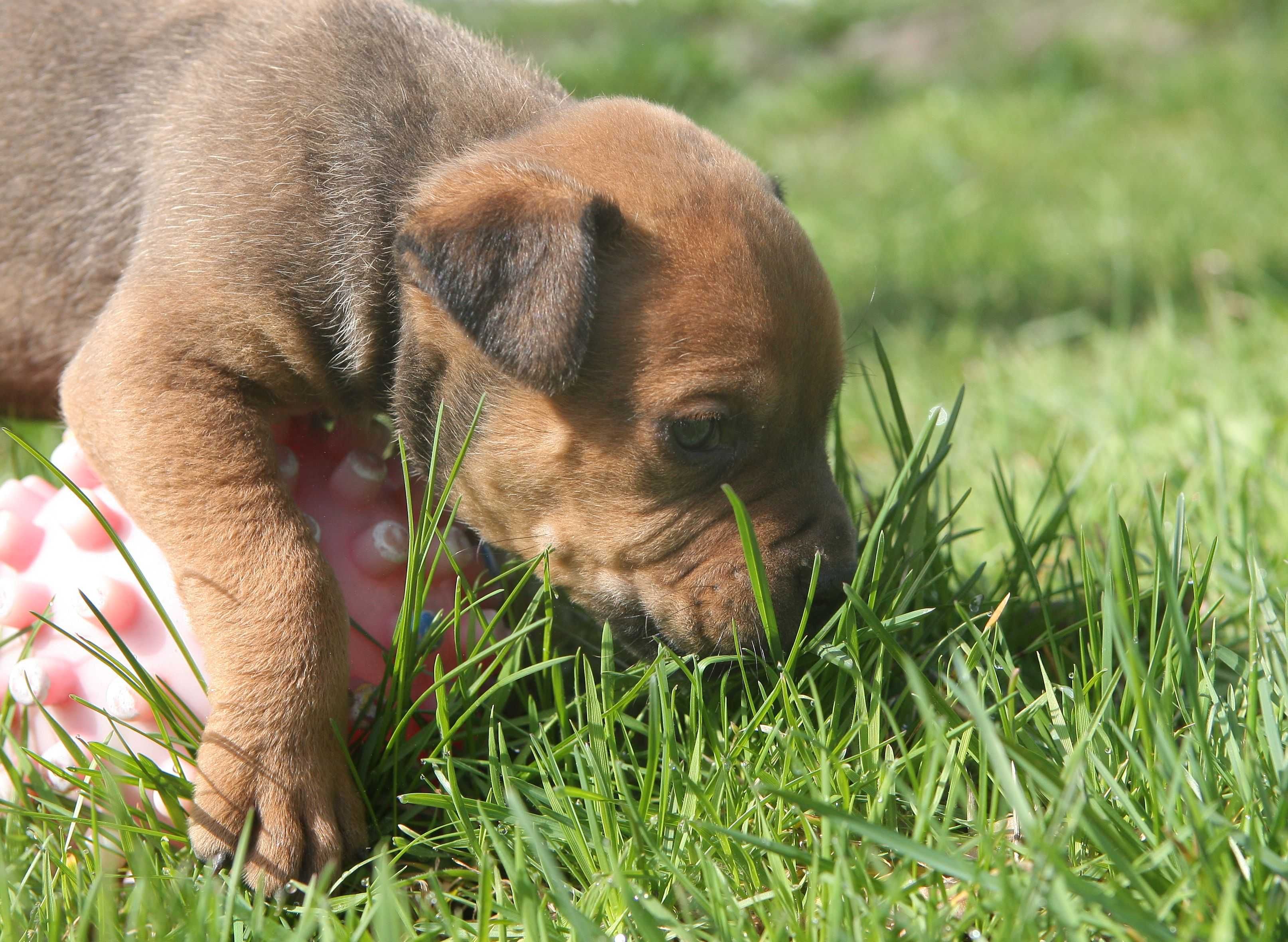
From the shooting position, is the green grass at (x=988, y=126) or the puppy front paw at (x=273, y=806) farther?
the green grass at (x=988, y=126)

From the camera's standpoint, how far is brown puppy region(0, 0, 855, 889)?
253 centimetres

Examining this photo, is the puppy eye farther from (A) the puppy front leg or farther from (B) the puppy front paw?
(B) the puppy front paw

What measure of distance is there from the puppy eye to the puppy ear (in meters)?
0.28

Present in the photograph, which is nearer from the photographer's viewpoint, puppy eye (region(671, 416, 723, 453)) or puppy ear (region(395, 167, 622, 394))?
puppy ear (region(395, 167, 622, 394))

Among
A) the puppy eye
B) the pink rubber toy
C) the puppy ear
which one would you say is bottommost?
the pink rubber toy

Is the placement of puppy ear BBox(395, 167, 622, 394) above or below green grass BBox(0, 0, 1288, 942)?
above

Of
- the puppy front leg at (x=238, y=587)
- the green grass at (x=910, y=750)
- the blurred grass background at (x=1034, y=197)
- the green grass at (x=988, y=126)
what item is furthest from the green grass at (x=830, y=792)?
the green grass at (x=988, y=126)

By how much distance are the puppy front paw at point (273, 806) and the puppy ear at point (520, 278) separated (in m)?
0.86

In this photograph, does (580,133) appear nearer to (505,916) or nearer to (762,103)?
(505,916)

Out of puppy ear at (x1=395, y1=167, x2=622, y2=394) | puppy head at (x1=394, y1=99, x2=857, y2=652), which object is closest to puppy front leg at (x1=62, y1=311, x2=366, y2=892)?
puppy head at (x1=394, y1=99, x2=857, y2=652)

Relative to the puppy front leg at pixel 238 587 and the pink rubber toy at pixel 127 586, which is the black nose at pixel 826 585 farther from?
the puppy front leg at pixel 238 587

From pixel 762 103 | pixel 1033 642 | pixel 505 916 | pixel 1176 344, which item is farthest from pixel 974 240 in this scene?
pixel 505 916

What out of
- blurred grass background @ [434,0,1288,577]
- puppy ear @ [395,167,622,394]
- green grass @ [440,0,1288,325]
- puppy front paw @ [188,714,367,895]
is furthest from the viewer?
green grass @ [440,0,1288,325]

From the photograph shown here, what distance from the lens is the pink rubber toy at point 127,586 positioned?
2.58 meters
